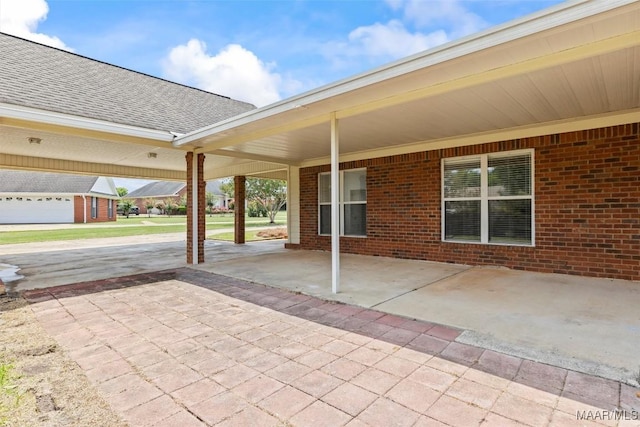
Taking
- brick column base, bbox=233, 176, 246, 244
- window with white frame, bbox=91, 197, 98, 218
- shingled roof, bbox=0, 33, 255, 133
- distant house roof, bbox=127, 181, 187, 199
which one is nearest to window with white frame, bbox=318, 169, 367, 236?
shingled roof, bbox=0, 33, 255, 133

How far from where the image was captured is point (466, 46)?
313 centimetres

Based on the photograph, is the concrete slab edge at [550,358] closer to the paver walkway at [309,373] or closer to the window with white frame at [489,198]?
the paver walkway at [309,373]

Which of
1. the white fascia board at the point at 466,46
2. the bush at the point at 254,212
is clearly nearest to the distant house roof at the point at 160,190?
the bush at the point at 254,212

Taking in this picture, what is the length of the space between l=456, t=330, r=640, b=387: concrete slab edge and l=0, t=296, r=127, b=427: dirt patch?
2.86 meters

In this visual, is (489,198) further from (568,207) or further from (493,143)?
(568,207)

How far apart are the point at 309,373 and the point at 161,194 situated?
55689mm

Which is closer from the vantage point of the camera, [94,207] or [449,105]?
[449,105]

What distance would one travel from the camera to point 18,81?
20.0 feet

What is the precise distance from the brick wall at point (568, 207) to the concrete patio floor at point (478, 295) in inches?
14.8

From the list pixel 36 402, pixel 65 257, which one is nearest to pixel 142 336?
pixel 36 402

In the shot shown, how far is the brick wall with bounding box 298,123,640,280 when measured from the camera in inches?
211

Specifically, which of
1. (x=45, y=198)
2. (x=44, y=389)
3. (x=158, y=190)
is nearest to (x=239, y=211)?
(x=44, y=389)

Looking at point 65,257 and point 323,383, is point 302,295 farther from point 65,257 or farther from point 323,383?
point 65,257

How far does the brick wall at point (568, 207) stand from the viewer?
536 centimetres
